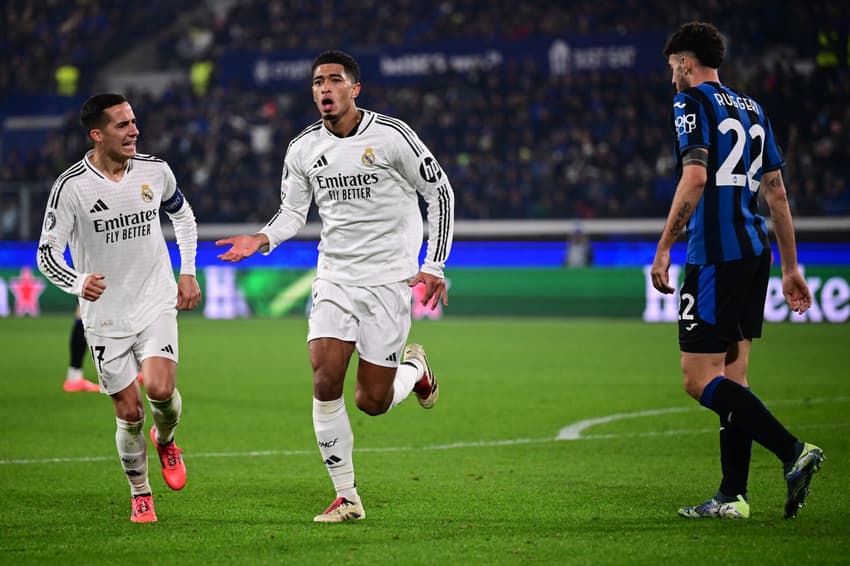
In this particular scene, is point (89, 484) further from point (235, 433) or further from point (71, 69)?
point (71, 69)

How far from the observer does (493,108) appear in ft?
101

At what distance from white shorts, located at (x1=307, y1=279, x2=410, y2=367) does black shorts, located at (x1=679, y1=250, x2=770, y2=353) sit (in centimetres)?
150

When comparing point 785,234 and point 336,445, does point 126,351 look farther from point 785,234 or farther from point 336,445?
point 785,234

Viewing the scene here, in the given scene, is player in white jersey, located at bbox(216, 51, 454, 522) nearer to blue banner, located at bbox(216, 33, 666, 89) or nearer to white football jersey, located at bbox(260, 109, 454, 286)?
white football jersey, located at bbox(260, 109, 454, 286)

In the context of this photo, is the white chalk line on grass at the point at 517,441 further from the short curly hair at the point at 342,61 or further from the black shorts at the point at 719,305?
the black shorts at the point at 719,305

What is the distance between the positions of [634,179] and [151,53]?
1845 centimetres

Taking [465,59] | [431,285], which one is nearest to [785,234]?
[431,285]

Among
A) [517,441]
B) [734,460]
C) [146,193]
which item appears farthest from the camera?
[517,441]

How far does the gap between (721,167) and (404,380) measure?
2.25 metres

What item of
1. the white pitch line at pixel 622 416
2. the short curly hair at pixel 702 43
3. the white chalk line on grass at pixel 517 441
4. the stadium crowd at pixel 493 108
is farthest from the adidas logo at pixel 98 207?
the stadium crowd at pixel 493 108

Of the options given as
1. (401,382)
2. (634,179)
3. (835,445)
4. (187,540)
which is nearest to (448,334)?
(634,179)

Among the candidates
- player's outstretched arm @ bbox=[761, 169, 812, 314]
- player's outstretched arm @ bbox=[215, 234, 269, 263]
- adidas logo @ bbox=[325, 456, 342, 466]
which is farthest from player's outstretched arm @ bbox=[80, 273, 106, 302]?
player's outstretched arm @ bbox=[761, 169, 812, 314]

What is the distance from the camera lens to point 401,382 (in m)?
7.28

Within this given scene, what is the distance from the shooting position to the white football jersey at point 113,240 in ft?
22.1
